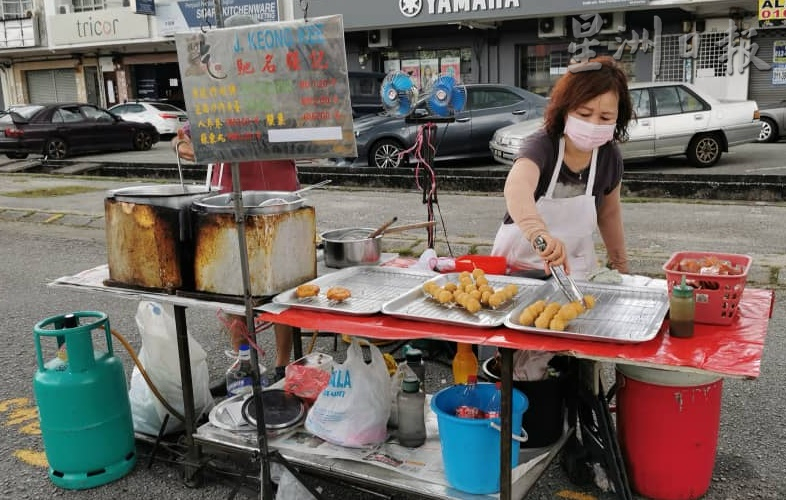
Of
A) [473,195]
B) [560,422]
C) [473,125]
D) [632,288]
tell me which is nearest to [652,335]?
[632,288]

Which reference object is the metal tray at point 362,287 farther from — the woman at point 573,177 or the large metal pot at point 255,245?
the woman at point 573,177

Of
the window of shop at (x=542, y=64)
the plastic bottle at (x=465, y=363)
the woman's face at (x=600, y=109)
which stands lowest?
the plastic bottle at (x=465, y=363)

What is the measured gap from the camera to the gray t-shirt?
2.95 m

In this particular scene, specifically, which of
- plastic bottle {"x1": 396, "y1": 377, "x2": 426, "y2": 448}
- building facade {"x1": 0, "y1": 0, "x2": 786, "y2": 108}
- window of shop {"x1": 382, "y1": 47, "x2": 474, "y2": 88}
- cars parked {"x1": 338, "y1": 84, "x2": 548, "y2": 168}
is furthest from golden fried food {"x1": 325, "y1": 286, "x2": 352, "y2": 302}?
window of shop {"x1": 382, "y1": 47, "x2": 474, "y2": 88}

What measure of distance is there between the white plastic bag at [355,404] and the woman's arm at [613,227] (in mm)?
1227

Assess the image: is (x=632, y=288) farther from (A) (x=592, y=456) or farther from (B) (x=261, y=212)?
(B) (x=261, y=212)

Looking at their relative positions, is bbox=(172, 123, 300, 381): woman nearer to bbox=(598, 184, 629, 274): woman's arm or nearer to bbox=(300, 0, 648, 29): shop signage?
bbox=(598, 184, 629, 274): woman's arm

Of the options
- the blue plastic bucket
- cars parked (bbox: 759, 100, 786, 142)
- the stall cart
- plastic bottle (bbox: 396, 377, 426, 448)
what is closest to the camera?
the stall cart

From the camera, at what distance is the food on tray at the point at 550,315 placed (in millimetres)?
2310

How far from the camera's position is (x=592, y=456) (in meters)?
2.90

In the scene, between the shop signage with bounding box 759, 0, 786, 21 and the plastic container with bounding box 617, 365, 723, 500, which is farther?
→ the shop signage with bounding box 759, 0, 786, 21

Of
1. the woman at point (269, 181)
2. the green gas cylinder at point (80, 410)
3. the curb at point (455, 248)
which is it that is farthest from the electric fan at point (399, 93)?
the green gas cylinder at point (80, 410)

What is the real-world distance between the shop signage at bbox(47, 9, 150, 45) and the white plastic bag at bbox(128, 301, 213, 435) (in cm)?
2430

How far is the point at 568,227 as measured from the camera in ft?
10.2
